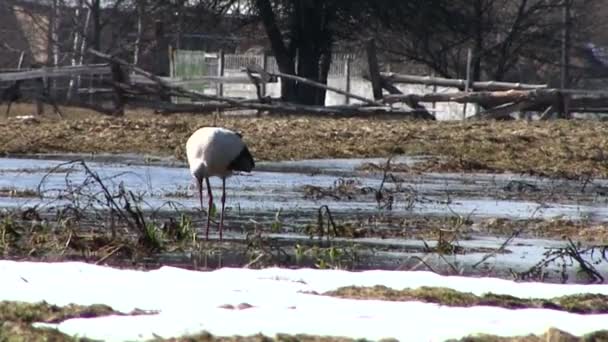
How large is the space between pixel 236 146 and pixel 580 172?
842 cm

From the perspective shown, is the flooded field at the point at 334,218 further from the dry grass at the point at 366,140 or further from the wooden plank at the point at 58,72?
the wooden plank at the point at 58,72

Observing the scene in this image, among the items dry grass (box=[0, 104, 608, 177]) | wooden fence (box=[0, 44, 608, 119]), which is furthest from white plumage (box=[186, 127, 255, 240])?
wooden fence (box=[0, 44, 608, 119])

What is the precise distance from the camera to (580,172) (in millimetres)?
21734

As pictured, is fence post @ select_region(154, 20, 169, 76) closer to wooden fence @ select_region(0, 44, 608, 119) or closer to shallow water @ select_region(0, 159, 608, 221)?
wooden fence @ select_region(0, 44, 608, 119)

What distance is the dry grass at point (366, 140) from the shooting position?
23.2m

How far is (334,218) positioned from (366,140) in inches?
429

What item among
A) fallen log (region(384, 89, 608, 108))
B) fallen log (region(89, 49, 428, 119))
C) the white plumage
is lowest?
fallen log (region(89, 49, 428, 119))

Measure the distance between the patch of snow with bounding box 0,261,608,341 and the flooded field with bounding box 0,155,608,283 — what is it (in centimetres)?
95

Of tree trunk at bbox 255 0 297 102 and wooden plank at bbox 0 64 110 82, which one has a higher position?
tree trunk at bbox 255 0 297 102

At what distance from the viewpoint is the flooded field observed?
A: 1170 cm

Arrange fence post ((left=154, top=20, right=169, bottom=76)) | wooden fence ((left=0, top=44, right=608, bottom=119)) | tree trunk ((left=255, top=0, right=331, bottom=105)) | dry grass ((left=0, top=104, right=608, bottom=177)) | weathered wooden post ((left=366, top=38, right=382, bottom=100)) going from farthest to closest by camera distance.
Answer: fence post ((left=154, top=20, right=169, bottom=76)), tree trunk ((left=255, top=0, right=331, bottom=105)), weathered wooden post ((left=366, top=38, right=382, bottom=100)), wooden fence ((left=0, top=44, right=608, bottom=119)), dry grass ((left=0, top=104, right=608, bottom=177))

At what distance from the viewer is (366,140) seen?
2597cm

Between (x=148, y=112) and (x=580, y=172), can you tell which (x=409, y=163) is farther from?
(x=148, y=112)

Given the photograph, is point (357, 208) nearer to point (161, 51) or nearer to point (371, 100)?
point (371, 100)
